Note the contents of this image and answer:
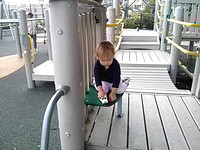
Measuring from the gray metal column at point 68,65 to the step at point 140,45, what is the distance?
140 inches

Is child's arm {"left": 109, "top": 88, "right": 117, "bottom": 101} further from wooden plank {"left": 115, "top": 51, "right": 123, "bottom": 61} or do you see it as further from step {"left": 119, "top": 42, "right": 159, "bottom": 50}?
step {"left": 119, "top": 42, "right": 159, "bottom": 50}

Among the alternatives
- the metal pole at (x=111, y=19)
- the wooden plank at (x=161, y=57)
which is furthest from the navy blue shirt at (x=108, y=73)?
the wooden plank at (x=161, y=57)

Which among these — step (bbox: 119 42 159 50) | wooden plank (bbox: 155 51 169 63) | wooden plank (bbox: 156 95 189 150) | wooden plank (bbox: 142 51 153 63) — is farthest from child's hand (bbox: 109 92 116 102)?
step (bbox: 119 42 159 50)

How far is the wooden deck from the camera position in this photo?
133 cm

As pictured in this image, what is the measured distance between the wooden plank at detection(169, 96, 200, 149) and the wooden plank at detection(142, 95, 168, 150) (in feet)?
0.58

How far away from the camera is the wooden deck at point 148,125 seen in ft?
4.35

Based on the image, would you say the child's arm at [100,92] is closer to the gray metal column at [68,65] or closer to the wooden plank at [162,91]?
the gray metal column at [68,65]

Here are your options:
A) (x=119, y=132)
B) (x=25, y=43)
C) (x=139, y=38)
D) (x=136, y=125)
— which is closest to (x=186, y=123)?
(x=136, y=125)

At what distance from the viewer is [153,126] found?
153cm

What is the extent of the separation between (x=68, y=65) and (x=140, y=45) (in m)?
3.68

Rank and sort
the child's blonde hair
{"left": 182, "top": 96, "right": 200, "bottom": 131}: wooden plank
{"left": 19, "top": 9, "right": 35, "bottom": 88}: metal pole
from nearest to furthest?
the child's blonde hair, {"left": 182, "top": 96, "right": 200, "bottom": 131}: wooden plank, {"left": 19, "top": 9, "right": 35, "bottom": 88}: metal pole

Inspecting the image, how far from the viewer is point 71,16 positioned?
934 mm

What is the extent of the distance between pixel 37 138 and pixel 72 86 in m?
0.86

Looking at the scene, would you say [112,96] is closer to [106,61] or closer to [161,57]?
[106,61]
